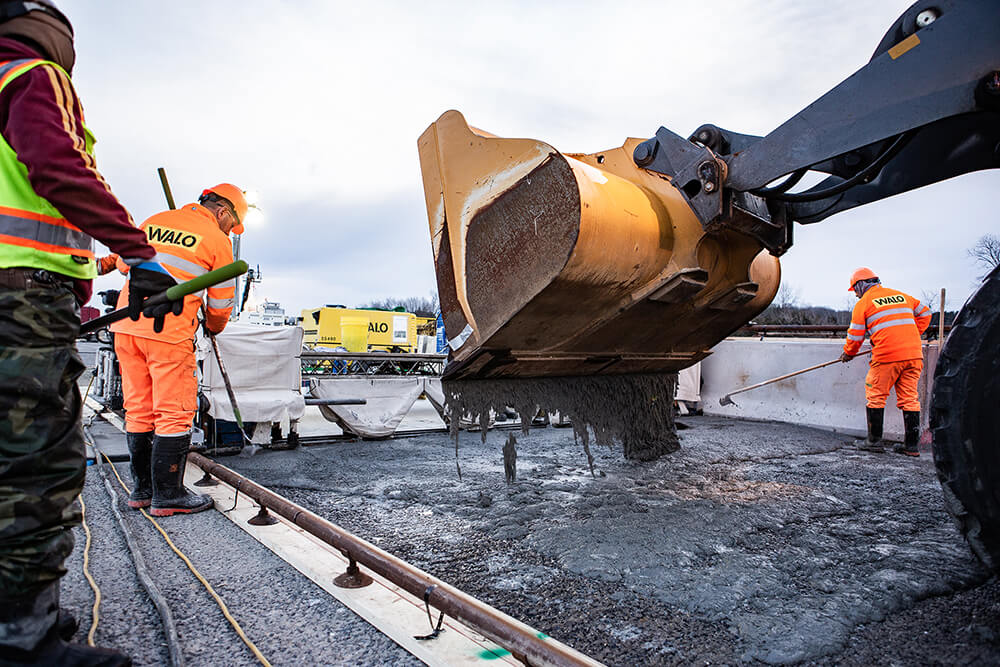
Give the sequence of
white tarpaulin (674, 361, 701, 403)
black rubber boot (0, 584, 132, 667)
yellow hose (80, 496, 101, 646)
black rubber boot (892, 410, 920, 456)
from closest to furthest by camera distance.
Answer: black rubber boot (0, 584, 132, 667) → yellow hose (80, 496, 101, 646) → black rubber boot (892, 410, 920, 456) → white tarpaulin (674, 361, 701, 403)

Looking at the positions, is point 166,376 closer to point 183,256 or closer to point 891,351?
point 183,256

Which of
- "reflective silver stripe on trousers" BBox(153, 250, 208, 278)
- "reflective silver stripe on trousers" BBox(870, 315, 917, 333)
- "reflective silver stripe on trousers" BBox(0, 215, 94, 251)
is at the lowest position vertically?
"reflective silver stripe on trousers" BBox(0, 215, 94, 251)

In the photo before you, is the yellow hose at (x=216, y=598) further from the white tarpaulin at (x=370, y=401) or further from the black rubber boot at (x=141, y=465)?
the white tarpaulin at (x=370, y=401)

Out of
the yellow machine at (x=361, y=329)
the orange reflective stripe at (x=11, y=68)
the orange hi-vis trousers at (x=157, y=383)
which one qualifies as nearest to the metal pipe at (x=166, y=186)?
the orange hi-vis trousers at (x=157, y=383)

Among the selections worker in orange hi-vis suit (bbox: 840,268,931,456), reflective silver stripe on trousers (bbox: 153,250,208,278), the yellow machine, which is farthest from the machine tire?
the yellow machine

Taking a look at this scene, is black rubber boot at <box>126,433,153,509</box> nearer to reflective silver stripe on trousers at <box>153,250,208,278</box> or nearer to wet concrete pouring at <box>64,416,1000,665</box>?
wet concrete pouring at <box>64,416,1000,665</box>

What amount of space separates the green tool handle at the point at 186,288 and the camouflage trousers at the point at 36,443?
204mm

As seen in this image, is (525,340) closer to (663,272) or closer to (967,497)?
(663,272)

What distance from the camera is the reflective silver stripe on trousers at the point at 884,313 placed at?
515cm

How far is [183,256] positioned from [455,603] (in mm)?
2378

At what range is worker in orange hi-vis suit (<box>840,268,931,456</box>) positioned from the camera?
5.14 m

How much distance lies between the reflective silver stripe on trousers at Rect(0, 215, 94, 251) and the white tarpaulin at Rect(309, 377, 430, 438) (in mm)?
4003

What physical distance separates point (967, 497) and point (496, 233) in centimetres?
184

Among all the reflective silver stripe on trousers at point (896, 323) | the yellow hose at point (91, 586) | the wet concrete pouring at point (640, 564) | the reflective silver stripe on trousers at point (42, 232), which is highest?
the reflective silver stripe on trousers at point (896, 323)
